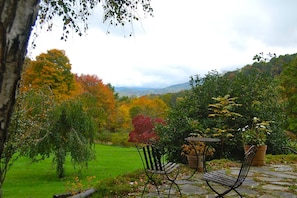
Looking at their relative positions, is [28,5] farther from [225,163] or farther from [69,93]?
[69,93]

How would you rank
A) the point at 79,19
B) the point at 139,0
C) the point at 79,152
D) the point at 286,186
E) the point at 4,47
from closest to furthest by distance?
the point at 4,47
the point at 139,0
the point at 79,19
the point at 286,186
the point at 79,152

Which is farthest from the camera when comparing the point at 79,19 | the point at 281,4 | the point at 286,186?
the point at 281,4

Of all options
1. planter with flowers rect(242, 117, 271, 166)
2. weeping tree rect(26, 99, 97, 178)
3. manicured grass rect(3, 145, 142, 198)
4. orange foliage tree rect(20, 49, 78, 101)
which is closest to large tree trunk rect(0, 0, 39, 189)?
manicured grass rect(3, 145, 142, 198)

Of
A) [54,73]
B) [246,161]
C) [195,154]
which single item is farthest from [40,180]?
[54,73]

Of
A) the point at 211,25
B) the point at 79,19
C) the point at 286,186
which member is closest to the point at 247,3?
the point at 211,25

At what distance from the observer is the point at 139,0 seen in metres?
3.34

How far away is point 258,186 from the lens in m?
4.57

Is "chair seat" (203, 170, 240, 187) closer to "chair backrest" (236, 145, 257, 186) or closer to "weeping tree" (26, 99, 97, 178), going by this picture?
"chair backrest" (236, 145, 257, 186)

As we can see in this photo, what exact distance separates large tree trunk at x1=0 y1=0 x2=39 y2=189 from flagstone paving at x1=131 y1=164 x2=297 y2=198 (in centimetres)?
342

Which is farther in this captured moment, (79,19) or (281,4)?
(281,4)

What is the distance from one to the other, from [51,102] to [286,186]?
565 cm

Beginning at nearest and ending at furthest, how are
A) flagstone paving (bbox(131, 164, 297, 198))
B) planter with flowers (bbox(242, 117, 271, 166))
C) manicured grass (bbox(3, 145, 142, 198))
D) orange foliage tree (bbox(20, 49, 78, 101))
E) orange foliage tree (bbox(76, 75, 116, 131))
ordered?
flagstone paving (bbox(131, 164, 297, 198)) < planter with flowers (bbox(242, 117, 271, 166)) < manicured grass (bbox(3, 145, 142, 198)) < orange foliage tree (bbox(20, 49, 78, 101)) < orange foliage tree (bbox(76, 75, 116, 131))

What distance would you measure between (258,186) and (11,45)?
14.4 ft

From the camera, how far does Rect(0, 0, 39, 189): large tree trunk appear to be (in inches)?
35.4
